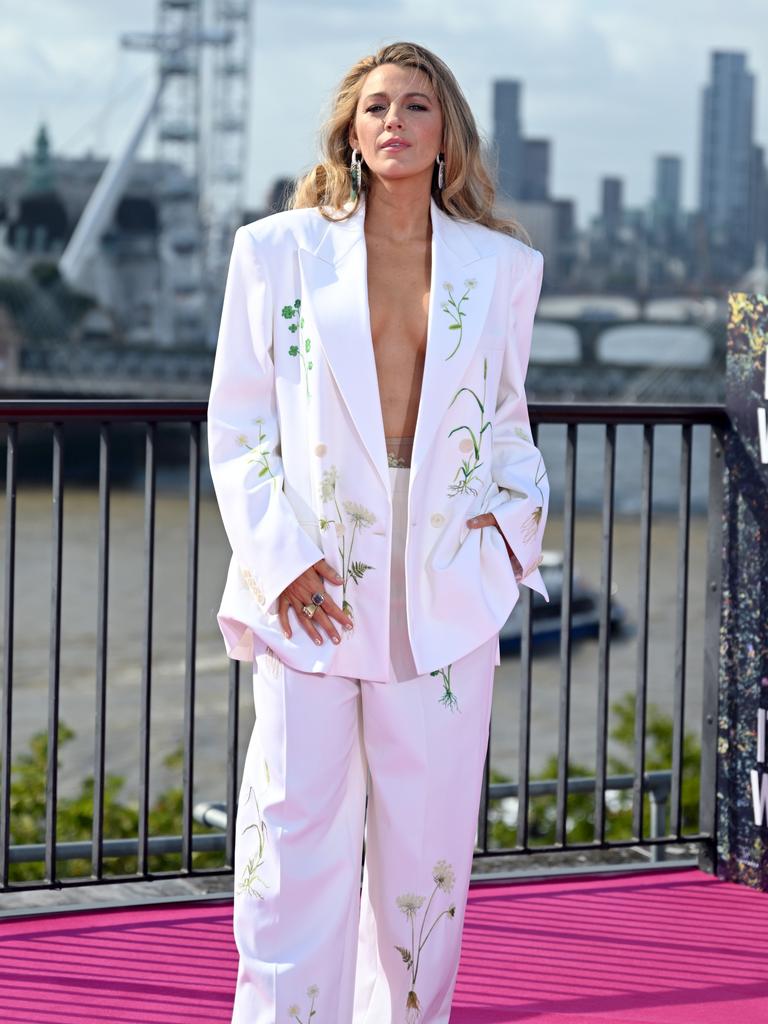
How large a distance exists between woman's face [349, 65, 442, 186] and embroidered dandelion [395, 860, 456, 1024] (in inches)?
34.9

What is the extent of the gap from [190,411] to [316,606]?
2.79ft

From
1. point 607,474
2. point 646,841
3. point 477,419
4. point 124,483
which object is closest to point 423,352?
point 477,419

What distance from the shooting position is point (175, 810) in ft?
24.8

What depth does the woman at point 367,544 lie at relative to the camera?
1.84m

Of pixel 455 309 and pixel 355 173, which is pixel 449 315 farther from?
pixel 355 173

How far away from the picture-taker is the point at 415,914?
1.92 meters

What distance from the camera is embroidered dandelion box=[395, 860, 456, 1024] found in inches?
75.5

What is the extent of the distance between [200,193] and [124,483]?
56.5 feet

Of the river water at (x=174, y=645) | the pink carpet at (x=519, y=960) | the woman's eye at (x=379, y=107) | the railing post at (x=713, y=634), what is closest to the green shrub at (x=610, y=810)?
the railing post at (x=713, y=634)

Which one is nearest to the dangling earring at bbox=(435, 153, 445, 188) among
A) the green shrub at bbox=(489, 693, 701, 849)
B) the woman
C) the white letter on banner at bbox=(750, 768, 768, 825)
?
the woman

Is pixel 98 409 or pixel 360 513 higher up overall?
pixel 98 409

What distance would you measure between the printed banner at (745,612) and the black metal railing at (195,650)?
0.11 feet

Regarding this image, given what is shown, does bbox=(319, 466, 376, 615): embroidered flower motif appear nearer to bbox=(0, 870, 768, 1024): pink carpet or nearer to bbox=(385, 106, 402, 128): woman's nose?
bbox=(385, 106, 402, 128): woman's nose

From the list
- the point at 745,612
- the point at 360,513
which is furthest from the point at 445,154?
the point at 745,612
